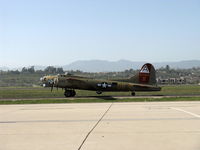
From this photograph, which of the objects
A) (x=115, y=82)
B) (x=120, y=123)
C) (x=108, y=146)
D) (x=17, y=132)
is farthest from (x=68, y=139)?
(x=115, y=82)

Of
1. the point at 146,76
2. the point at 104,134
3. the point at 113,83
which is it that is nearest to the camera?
the point at 104,134

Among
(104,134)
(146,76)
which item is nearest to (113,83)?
(146,76)

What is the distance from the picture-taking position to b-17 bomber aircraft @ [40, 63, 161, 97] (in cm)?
3738

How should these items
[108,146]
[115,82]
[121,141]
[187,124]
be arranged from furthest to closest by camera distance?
1. [115,82]
2. [187,124]
3. [121,141]
4. [108,146]

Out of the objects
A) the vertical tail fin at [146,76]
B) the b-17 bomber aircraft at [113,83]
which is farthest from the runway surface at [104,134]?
the vertical tail fin at [146,76]

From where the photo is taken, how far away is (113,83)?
37.4 m

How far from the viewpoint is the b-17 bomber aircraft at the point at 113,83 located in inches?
1471

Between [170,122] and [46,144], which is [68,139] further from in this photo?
[170,122]

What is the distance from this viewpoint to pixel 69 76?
37.9 metres

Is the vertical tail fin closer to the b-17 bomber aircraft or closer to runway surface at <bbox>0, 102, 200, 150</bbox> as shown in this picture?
the b-17 bomber aircraft

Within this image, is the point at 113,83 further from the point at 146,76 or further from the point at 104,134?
the point at 104,134

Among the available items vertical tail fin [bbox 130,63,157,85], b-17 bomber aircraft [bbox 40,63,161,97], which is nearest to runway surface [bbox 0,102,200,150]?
b-17 bomber aircraft [bbox 40,63,161,97]

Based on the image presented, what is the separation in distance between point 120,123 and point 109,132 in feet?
6.77

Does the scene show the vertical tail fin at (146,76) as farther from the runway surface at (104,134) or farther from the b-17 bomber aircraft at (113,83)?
the runway surface at (104,134)
